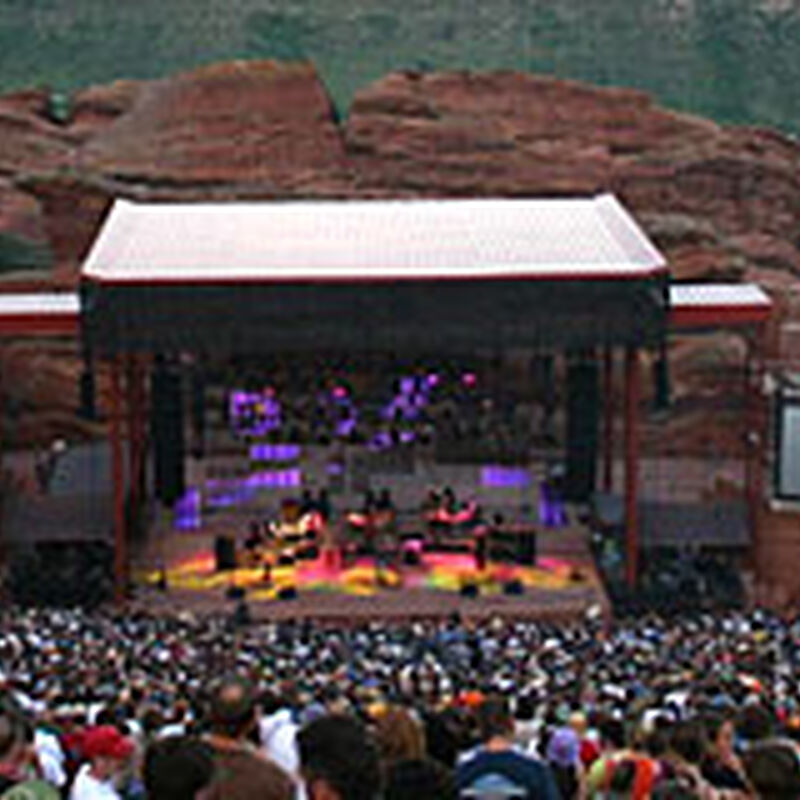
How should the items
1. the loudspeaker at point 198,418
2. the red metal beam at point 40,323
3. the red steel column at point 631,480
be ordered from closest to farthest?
1. the red steel column at point 631,480
2. the red metal beam at point 40,323
3. the loudspeaker at point 198,418

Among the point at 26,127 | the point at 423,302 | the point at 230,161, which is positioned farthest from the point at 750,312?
the point at 26,127

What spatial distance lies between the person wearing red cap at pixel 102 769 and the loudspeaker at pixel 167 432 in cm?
2681

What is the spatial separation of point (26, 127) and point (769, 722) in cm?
4502

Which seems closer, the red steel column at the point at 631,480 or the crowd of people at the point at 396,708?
the crowd of people at the point at 396,708

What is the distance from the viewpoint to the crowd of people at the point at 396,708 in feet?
26.1

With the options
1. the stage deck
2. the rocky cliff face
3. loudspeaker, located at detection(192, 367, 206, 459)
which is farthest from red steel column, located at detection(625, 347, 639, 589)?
the rocky cliff face

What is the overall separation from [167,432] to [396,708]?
28.4m

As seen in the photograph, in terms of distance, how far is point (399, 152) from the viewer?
175 ft

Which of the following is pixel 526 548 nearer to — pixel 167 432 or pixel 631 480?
pixel 631 480

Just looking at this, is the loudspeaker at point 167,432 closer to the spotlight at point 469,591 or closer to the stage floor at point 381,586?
the stage floor at point 381,586

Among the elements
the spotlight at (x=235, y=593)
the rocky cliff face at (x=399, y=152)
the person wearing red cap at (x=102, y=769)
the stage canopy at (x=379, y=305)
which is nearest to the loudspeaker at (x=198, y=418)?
the rocky cliff face at (x=399, y=152)

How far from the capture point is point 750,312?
118 feet

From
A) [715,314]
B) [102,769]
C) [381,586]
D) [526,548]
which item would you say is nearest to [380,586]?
[381,586]

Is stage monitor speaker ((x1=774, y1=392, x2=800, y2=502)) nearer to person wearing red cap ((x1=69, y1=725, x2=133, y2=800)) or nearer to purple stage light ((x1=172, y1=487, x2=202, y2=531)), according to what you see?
purple stage light ((x1=172, y1=487, x2=202, y2=531))
